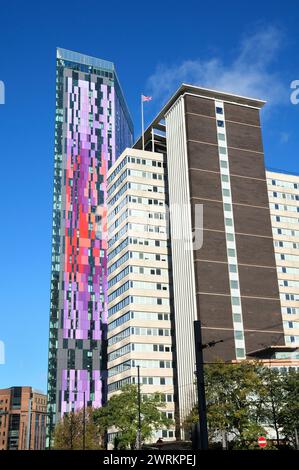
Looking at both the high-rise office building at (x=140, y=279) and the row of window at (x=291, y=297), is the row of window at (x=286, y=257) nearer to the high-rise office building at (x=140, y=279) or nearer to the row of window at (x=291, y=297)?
the row of window at (x=291, y=297)

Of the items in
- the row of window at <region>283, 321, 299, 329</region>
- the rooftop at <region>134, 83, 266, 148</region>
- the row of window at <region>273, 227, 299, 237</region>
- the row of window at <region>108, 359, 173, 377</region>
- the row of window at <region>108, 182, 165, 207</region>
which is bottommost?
the row of window at <region>108, 359, 173, 377</region>

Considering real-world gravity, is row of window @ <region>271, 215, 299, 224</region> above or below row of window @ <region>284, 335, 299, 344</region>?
above

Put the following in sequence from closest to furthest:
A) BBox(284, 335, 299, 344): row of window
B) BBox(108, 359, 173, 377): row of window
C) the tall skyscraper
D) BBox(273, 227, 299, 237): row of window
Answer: BBox(108, 359, 173, 377): row of window → BBox(284, 335, 299, 344): row of window → BBox(273, 227, 299, 237): row of window → the tall skyscraper

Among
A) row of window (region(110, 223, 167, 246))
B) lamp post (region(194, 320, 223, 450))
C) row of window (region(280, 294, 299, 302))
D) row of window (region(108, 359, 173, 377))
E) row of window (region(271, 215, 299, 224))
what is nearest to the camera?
lamp post (region(194, 320, 223, 450))

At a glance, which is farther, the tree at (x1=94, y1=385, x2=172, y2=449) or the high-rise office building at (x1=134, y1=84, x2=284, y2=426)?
the high-rise office building at (x1=134, y1=84, x2=284, y2=426)

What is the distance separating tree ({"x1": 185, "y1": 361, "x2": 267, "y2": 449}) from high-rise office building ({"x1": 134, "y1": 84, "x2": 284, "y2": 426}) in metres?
24.2

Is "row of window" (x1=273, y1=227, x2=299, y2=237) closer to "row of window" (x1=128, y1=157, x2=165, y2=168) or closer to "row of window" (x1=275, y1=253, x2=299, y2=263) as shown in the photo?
"row of window" (x1=275, y1=253, x2=299, y2=263)

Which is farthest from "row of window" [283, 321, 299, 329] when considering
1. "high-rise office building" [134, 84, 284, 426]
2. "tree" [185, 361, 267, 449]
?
"tree" [185, 361, 267, 449]

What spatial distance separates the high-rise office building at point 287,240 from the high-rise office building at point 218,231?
12.9 m

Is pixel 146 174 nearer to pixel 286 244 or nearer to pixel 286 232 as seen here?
pixel 286 232

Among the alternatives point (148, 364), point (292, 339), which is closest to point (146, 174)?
point (148, 364)

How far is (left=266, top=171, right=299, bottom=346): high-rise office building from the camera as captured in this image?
379 feet

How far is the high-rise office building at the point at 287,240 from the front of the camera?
379 ft

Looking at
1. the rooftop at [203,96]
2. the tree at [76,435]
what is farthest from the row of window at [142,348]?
the rooftop at [203,96]
